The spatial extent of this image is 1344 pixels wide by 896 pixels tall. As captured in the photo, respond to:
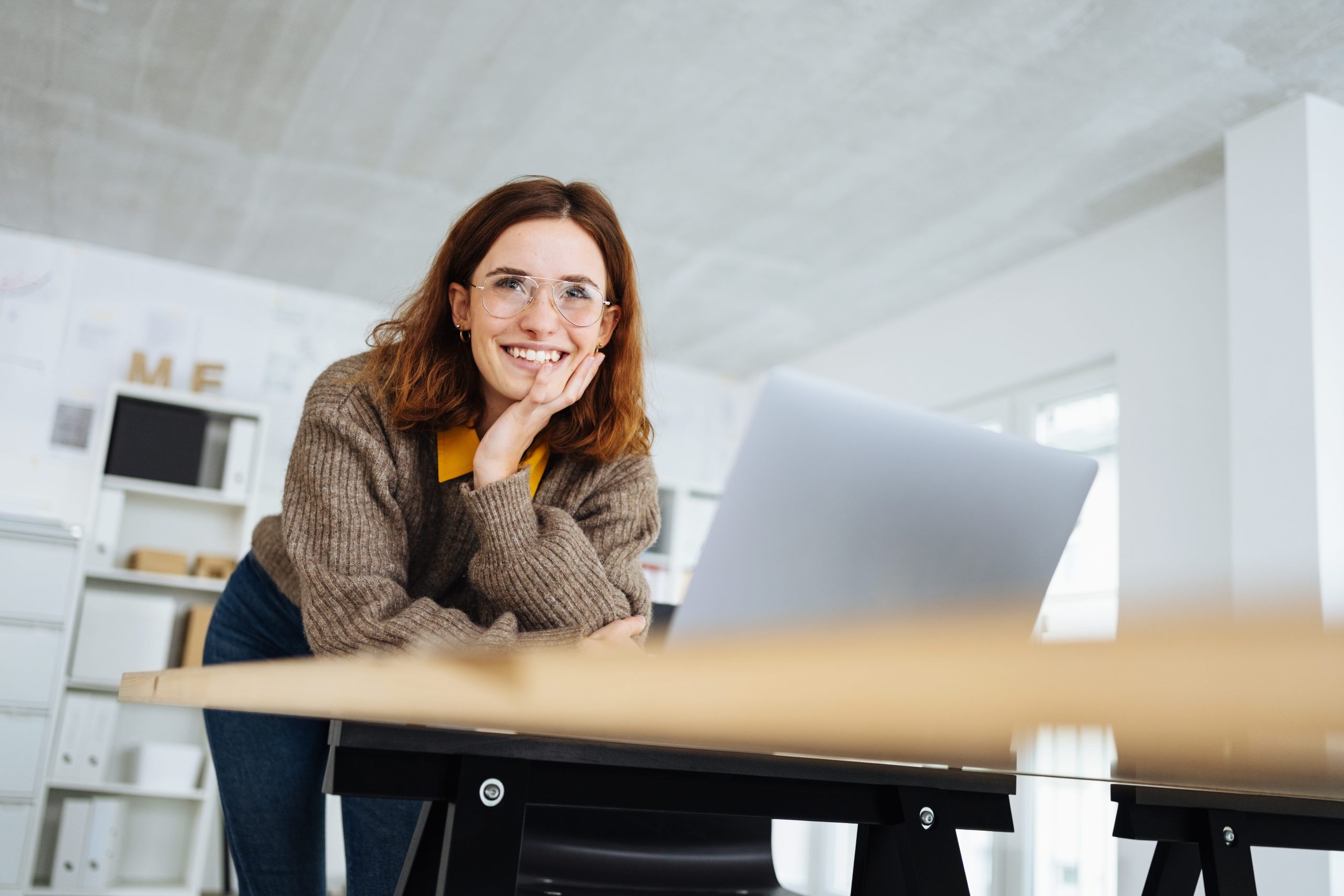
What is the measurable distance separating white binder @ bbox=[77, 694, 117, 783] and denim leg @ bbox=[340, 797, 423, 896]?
130 inches

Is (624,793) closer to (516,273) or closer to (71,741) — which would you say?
(516,273)

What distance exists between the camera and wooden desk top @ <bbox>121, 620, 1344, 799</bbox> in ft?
1.03

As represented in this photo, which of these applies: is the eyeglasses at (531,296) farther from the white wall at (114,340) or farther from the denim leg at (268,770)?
the white wall at (114,340)

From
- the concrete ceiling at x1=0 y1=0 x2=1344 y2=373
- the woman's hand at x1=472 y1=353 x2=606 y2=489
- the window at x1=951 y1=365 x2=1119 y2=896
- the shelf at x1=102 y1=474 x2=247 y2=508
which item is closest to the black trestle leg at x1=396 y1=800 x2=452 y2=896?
the woman's hand at x1=472 y1=353 x2=606 y2=489

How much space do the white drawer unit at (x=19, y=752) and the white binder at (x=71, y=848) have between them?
216 mm

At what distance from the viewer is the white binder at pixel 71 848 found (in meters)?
4.07

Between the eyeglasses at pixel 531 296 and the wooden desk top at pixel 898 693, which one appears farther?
the eyeglasses at pixel 531 296

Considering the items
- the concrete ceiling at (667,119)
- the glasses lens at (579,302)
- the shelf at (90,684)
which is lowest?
the shelf at (90,684)

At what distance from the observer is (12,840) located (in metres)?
3.84

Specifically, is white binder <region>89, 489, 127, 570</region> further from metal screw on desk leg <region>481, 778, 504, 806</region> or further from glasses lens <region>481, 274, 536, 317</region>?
metal screw on desk leg <region>481, 778, 504, 806</region>

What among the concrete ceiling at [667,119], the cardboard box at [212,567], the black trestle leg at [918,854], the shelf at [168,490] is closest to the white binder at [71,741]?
the cardboard box at [212,567]

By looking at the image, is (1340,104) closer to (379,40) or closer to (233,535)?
(379,40)

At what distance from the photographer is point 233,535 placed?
474cm

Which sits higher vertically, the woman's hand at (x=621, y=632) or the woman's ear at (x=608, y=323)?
the woman's ear at (x=608, y=323)
